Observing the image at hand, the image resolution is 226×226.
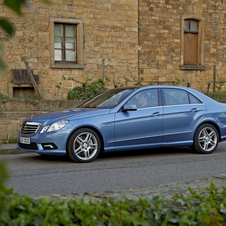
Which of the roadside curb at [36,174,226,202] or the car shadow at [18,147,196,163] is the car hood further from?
the roadside curb at [36,174,226,202]

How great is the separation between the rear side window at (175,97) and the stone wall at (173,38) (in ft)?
Answer: 32.5

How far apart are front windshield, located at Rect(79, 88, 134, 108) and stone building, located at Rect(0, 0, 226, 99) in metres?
6.64

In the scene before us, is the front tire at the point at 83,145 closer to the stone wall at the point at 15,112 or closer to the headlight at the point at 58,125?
the headlight at the point at 58,125

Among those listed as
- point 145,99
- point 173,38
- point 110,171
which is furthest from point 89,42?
point 110,171

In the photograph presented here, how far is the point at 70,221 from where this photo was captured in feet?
7.43

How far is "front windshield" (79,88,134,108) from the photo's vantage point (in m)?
8.03

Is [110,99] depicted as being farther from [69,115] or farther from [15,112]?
[15,112]

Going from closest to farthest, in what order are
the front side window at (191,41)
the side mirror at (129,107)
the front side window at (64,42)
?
the side mirror at (129,107)
the front side window at (64,42)
the front side window at (191,41)

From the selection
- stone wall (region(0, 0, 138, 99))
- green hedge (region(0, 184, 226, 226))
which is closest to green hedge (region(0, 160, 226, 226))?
green hedge (region(0, 184, 226, 226))

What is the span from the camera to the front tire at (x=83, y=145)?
7.16 meters

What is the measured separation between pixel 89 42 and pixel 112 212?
49.8 ft

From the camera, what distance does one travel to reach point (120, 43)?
1773cm

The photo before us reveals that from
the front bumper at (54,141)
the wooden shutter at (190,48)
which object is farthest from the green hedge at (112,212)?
the wooden shutter at (190,48)

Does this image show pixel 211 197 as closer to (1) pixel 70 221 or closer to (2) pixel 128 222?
(2) pixel 128 222
